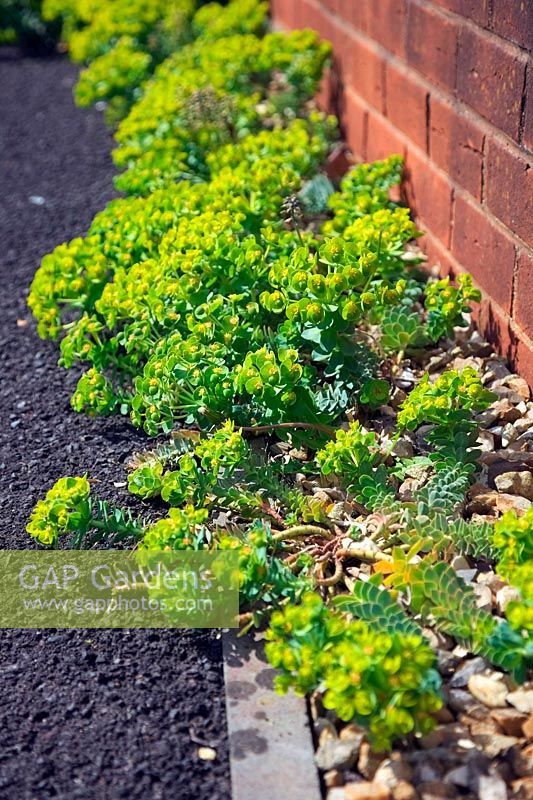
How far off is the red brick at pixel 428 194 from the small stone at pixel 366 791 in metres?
1.97

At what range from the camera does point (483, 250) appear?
294 cm

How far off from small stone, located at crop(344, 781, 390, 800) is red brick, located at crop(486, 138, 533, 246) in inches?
58.8

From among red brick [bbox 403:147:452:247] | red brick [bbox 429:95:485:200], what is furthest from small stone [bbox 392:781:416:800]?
red brick [bbox 403:147:452:247]

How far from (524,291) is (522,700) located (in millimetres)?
1210

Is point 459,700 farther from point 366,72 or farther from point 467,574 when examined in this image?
point 366,72

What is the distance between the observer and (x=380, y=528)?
2283mm

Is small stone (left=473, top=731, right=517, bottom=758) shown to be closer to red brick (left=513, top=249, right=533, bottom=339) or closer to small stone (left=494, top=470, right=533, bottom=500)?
small stone (left=494, top=470, right=533, bottom=500)

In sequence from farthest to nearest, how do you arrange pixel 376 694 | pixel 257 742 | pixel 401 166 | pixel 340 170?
pixel 340 170 < pixel 401 166 < pixel 257 742 < pixel 376 694

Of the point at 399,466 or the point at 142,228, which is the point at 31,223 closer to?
the point at 142,228

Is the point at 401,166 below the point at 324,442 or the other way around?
the other way around

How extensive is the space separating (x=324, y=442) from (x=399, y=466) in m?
0.22

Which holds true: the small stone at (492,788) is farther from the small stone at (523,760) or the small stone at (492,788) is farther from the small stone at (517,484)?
the small stone at (517,484)

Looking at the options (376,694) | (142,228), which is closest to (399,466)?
(376,694)

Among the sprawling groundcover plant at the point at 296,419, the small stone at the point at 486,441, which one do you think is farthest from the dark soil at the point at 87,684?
the small stone at the point at 486,441
